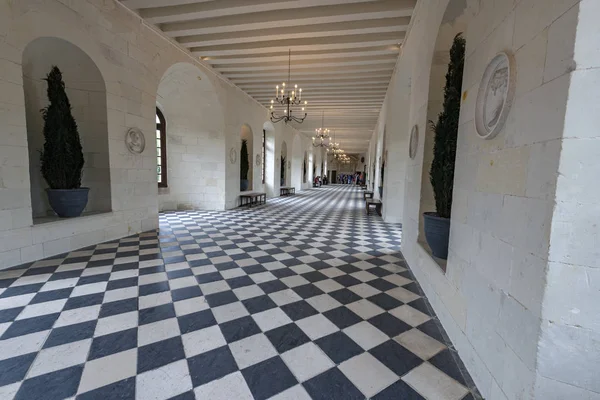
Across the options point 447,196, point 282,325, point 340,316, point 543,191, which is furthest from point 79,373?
point 447,196

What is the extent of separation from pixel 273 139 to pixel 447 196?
32.4ft

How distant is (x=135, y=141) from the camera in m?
4.50

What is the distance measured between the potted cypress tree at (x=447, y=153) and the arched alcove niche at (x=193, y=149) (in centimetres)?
607

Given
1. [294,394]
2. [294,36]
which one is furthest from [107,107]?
[294,394]

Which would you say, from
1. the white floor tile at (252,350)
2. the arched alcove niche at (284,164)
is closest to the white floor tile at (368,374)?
the white floor tile at (252,350)

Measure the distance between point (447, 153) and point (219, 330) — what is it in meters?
2.43

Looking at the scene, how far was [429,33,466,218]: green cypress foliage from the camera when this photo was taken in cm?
226

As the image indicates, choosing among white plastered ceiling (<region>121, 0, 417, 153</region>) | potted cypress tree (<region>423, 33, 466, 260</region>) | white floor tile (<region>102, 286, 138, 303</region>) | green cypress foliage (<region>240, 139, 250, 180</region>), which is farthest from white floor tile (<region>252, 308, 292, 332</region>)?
green cypress foliage (<region>240, 139, 250, 180</region>)

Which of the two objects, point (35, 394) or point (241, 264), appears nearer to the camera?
point (35, 394)

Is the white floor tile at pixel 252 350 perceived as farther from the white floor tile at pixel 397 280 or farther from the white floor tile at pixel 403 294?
the white floor tile at pixel 397 280

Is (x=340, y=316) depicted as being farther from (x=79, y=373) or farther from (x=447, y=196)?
(x=79, y=373)

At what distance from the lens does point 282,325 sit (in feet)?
6.47

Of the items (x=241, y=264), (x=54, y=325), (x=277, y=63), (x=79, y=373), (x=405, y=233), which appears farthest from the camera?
(x=277, y=63)

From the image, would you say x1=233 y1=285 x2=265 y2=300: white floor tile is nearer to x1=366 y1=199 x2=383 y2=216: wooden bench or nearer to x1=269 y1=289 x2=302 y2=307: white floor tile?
x1=269 y1=289 x2=302 y2=307: white floor tile
